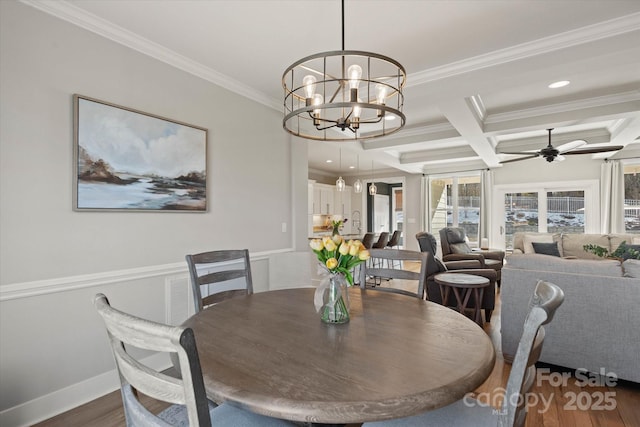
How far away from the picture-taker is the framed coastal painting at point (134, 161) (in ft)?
7.04

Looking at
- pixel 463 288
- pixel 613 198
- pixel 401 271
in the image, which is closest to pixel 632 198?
pixel 613 198

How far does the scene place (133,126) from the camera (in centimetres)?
239

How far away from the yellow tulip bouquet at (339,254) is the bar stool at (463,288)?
7.51ft

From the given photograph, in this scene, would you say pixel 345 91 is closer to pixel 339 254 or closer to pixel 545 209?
pixel 339 254

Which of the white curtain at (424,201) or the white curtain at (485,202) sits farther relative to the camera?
the white curtain at (424,201)

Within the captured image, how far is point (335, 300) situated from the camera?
141 centimetres

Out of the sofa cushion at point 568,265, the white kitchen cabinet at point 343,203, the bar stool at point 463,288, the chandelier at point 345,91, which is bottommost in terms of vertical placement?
the bar stool at point 463,288

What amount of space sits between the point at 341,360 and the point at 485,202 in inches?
293

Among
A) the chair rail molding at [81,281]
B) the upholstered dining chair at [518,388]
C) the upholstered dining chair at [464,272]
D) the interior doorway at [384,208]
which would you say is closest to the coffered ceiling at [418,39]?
the chair rail molding at [81,281]

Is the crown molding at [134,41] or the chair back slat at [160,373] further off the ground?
the crown molding at [134,41]

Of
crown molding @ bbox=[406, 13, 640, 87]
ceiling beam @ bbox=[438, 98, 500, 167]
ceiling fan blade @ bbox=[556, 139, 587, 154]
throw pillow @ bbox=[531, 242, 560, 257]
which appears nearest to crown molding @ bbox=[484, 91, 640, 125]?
ceiling beam @ bbox=[438, 98, 500, 167]

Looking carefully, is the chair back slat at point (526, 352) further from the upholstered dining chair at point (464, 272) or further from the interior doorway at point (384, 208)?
the interior doorway at point (384, 208)

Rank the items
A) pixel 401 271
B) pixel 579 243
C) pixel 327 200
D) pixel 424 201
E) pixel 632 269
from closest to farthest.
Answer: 1. pixel 401 271
2. pixel 632 269
3. pixel 579 243
4. pixel 424 201
5. pixel 327 200

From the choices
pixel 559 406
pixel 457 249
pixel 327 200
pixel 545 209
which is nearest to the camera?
pixel 559 406
